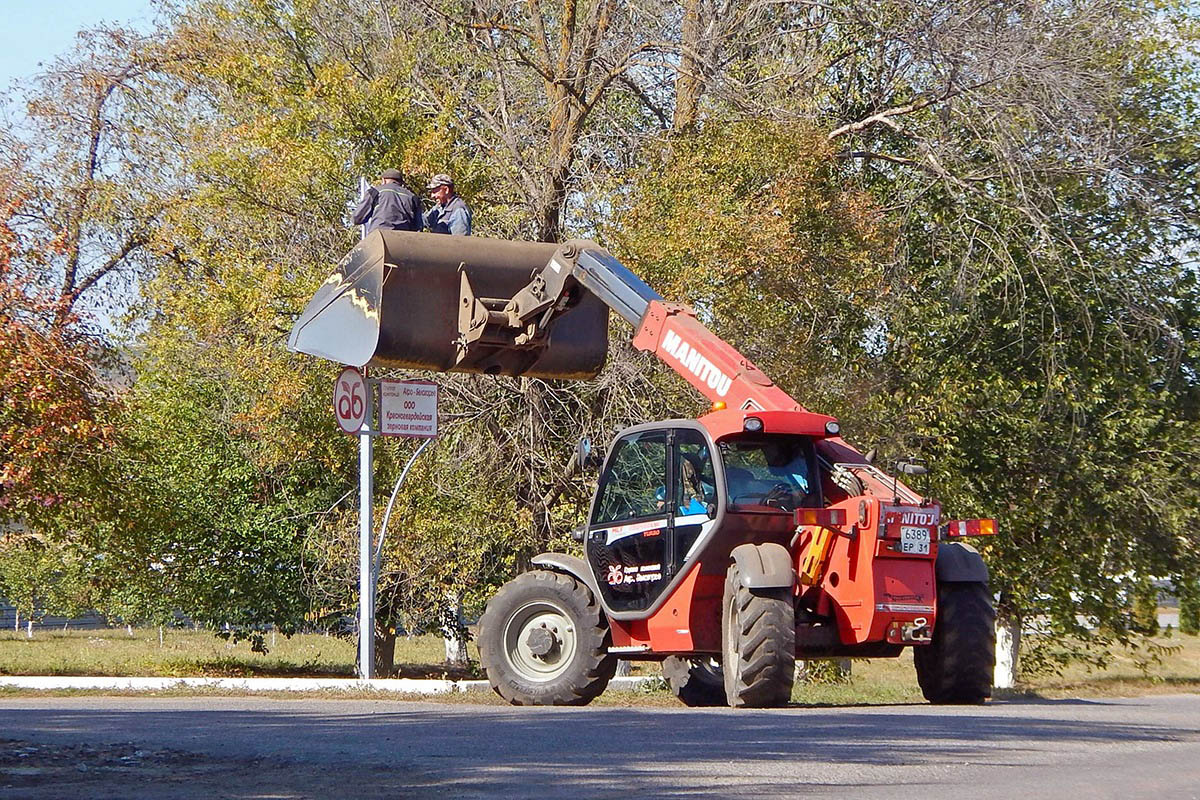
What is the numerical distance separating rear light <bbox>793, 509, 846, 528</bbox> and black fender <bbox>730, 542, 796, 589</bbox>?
330 mm

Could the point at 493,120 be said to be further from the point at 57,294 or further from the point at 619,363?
the point at 57,294

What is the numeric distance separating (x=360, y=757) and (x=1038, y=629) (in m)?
22.0

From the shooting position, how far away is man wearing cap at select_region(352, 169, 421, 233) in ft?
47.8

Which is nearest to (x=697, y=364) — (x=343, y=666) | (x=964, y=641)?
(x=964, y=641)

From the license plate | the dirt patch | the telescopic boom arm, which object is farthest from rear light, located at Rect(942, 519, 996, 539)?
the dirt patch

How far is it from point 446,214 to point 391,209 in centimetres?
66

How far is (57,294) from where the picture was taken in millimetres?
22734

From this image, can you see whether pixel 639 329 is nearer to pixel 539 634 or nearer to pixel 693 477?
pixel 693 477

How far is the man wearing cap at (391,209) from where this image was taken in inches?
573

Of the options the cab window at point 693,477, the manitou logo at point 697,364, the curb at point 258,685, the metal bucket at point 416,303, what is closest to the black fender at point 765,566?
the cab window at point 693,477

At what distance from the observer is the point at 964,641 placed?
39.5ft

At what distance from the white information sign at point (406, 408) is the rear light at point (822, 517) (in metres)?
4.80

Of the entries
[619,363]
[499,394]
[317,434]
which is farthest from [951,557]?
[317,434]

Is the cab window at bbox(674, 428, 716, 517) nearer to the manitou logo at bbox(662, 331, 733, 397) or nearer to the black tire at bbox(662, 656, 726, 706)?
the manitou logo at bbox(662, 331, 733, 397)
